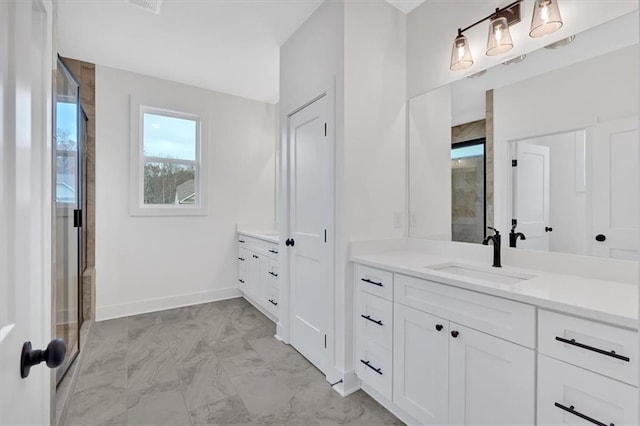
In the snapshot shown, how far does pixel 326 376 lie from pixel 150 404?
3.77 ft

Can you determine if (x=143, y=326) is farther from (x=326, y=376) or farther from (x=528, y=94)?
(x=528, y=94)

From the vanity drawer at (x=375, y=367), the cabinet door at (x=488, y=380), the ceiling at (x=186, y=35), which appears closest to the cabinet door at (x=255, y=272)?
the vanity drawer at (x=375, y=367)

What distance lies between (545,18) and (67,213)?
127 inches

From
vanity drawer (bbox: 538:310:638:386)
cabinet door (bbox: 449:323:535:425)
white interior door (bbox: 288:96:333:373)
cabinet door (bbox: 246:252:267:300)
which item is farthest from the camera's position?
cabinet door (bbox: 246:252:267:300)

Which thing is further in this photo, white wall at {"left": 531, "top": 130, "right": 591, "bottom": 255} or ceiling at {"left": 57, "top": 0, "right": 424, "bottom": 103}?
ceiling at {"left": 57, "top": 0, "right": 424, "bottom": 103}

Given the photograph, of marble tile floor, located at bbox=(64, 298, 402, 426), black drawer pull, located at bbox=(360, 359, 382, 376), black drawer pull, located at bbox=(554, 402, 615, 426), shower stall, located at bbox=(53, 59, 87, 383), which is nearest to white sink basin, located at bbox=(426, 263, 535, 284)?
black drawer pull, located at bbox=(554, 402, 615, 426)

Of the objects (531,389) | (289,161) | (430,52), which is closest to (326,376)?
(531,389)

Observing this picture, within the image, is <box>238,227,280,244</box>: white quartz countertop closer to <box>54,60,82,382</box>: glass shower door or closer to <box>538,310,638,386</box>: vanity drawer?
<box>54,60,82,382</box>: glass shower door

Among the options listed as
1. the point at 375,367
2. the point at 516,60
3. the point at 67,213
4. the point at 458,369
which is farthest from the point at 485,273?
the point at 67,213

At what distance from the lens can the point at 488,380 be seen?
1.33m

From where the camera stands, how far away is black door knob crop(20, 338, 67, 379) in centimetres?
64

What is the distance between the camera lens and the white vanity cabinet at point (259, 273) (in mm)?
3135

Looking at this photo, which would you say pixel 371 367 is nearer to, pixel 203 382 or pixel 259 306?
pixel 203 382

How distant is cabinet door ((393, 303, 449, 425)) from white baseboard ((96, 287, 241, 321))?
2847 mm
